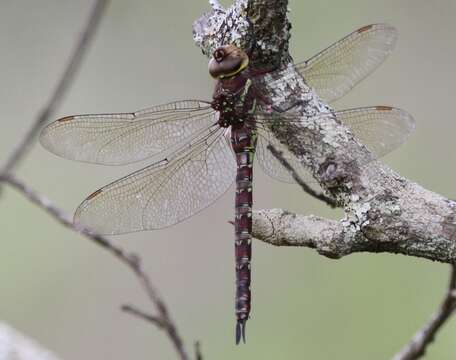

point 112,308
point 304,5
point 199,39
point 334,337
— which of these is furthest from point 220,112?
point 304,5

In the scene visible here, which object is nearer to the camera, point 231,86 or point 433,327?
point 433,327

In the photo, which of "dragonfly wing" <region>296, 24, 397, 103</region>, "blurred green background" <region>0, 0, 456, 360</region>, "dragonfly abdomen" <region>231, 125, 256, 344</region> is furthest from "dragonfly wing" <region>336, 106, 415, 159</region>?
"blurred green background" <region>0, 0, 456, 360</region>

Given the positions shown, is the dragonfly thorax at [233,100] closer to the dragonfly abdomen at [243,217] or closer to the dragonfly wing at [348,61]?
the dragonfly abdomen at [243,217]

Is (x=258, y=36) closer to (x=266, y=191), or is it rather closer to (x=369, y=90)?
(x=266, y=191)

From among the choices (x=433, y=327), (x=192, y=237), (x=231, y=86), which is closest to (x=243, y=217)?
(x=231, y=86)

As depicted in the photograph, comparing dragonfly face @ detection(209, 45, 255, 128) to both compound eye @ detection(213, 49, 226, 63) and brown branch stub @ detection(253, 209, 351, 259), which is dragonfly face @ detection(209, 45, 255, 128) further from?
brown branch stub @ detection(253, 209, 351, 259)

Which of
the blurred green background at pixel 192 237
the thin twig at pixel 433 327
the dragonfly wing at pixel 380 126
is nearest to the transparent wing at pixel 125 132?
the dragonfly wing at pixel 380 126

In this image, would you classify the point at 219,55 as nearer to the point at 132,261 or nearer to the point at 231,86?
the point at 231,86

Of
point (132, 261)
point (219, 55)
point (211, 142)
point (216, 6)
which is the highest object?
point (216, 6)
